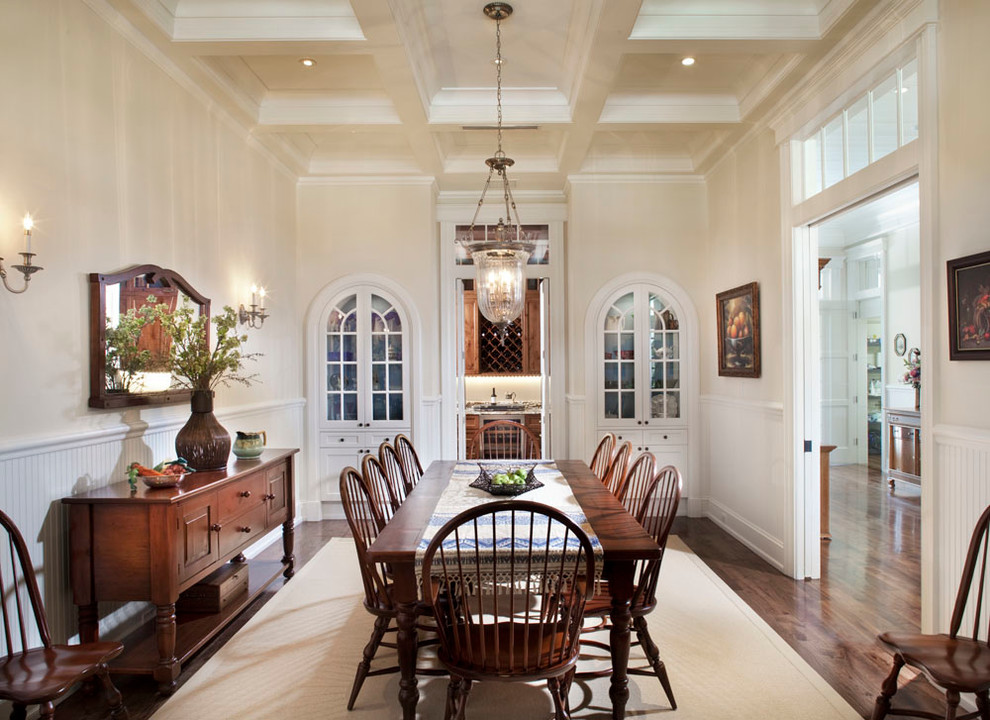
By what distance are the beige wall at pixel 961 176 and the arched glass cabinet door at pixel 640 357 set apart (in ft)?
10.0

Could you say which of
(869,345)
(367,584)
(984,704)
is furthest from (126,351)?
(869,345)

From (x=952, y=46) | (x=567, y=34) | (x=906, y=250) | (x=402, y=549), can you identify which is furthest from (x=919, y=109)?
(x=906, y=250)

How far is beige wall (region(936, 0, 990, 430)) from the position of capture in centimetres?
253

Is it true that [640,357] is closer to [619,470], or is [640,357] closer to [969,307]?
[619,470]

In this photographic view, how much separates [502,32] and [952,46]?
7.62ft

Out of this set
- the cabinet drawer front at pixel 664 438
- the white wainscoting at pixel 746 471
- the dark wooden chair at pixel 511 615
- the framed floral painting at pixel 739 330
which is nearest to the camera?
the dark wooden chair at pixel 511 615

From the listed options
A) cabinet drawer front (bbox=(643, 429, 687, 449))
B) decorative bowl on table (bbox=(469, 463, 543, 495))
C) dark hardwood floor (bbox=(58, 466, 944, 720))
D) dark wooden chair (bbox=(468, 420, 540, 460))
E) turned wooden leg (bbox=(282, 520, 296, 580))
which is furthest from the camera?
cabinet drawer front (bbox=(643, 429, 687, 449))

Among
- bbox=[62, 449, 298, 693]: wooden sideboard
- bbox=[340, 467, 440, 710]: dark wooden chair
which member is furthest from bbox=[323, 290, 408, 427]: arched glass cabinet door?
bbox=[340, 467, 440, 710]: dark wooden chair

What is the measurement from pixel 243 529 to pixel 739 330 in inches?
157

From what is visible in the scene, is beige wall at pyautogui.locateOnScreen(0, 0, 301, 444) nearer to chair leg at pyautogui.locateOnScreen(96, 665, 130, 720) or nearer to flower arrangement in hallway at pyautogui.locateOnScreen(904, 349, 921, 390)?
chair leg at pyautogui.locateOnScreen(96, 665, 130, 720)

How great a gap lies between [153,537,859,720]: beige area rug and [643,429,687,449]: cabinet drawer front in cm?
222

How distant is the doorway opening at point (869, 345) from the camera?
6.90 m

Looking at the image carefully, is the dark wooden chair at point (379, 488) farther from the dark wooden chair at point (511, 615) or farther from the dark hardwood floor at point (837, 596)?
the dark hardwood floor at point (837, 596)

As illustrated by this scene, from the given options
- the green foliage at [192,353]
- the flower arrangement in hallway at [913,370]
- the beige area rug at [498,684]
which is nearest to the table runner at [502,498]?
the beige area rug at [498,684]
